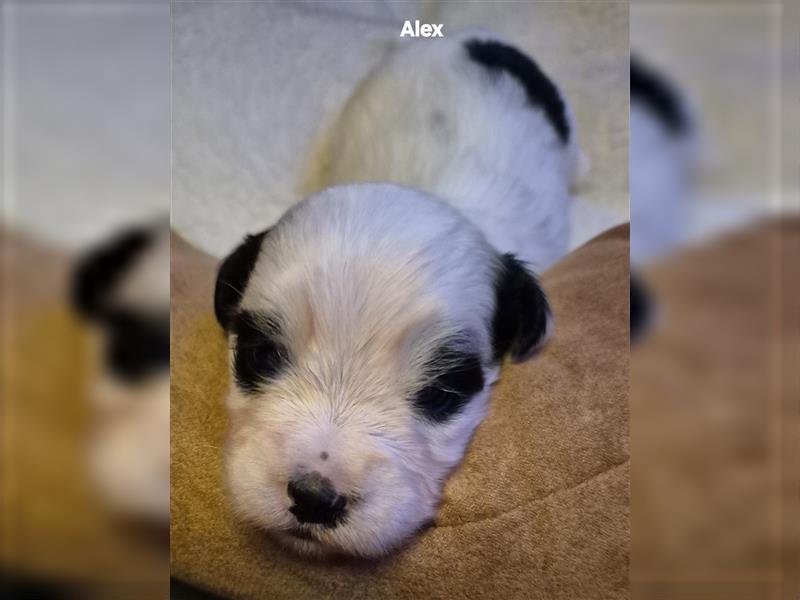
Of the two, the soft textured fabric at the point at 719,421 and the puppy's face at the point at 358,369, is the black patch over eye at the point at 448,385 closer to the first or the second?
the puppy's face at the point at 358,369

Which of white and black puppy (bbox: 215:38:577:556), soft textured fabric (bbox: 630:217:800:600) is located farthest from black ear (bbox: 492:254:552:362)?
soft textured fabric (bbox: 630:217:800:600)

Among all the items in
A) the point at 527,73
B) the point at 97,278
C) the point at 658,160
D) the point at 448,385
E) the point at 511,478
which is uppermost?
the point at 527,73

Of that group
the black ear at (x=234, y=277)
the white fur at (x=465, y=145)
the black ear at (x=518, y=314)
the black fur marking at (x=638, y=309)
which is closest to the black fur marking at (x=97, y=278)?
the black ear at (x=234, y=277)

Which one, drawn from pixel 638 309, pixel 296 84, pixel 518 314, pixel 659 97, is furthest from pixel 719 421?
pixel 296 84

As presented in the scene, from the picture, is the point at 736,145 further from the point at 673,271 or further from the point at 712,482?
the point at 712,482

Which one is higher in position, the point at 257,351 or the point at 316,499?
the point at 257,351

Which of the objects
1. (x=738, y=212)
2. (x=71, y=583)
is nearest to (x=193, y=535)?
(x=71, y=583)

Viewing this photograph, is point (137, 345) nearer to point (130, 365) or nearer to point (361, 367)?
point (130, 365)
